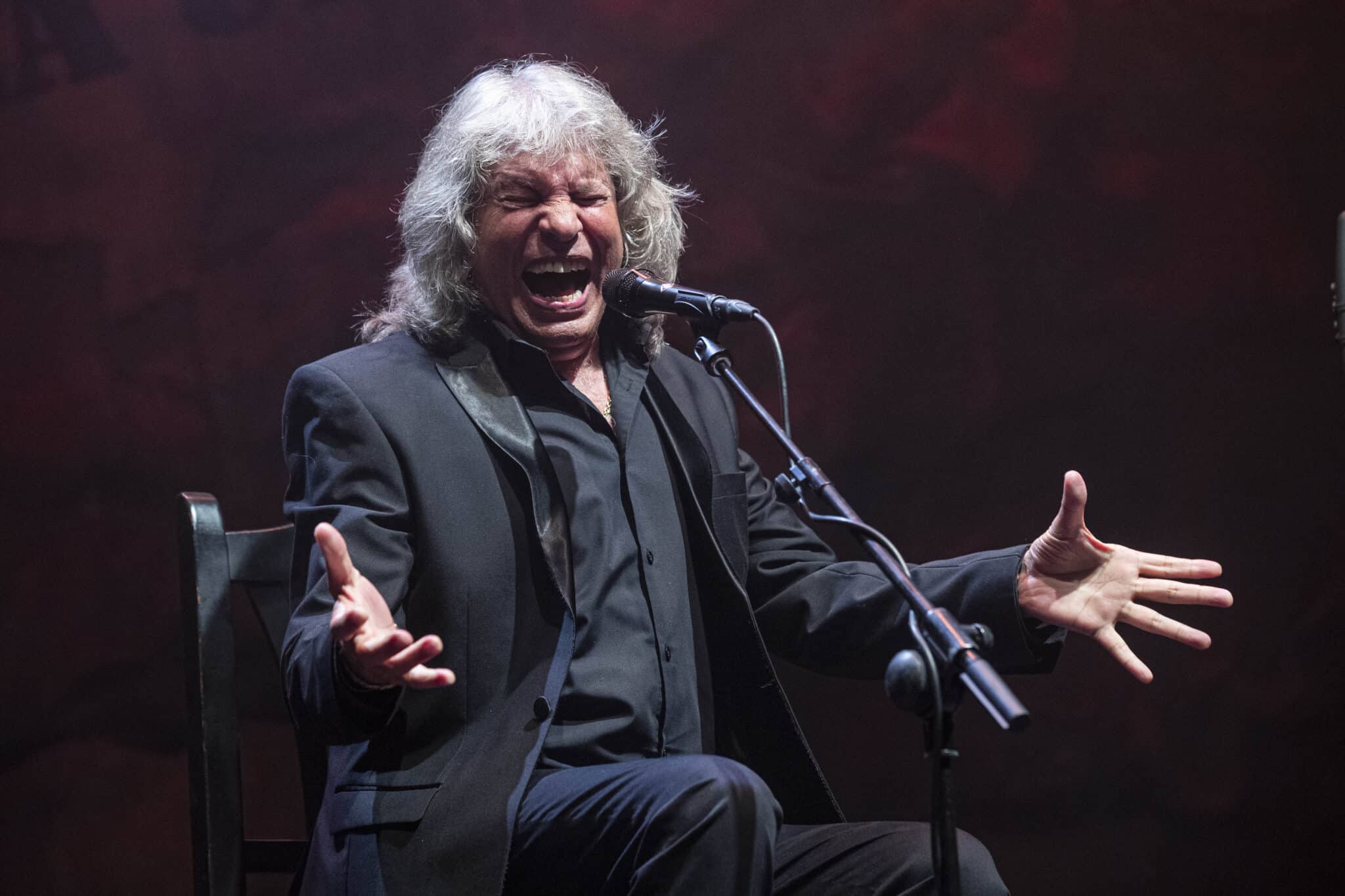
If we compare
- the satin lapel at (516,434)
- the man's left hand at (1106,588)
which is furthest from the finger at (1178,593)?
the satin lapel at (516,434)

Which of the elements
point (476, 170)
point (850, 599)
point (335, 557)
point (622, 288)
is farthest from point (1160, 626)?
point (476, 170)

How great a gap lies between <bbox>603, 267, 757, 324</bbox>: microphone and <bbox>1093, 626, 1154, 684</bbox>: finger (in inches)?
27.3

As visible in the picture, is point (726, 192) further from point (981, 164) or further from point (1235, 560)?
point (1235, 560)

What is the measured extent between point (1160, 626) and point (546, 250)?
110cm

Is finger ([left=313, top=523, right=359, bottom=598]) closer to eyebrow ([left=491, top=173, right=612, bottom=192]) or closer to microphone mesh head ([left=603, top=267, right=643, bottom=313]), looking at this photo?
A: microphone mesh head ([left=603, top=267, right=643, bottom=313])

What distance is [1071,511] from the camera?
5.68 feet

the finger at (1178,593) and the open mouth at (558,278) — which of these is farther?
the open mouth at (558,278)

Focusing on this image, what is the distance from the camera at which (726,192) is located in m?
2.54

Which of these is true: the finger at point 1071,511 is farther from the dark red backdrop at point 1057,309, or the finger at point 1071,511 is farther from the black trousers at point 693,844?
the dark red backdrop at point 1057,309

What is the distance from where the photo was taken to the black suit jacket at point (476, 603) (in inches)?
64.2

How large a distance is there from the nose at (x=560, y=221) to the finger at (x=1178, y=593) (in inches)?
40.6

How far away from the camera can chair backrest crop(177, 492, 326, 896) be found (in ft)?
5.65

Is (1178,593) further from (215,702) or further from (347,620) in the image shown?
(215,702)

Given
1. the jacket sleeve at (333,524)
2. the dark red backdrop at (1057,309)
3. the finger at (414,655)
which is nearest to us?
the finger at (414,655)
